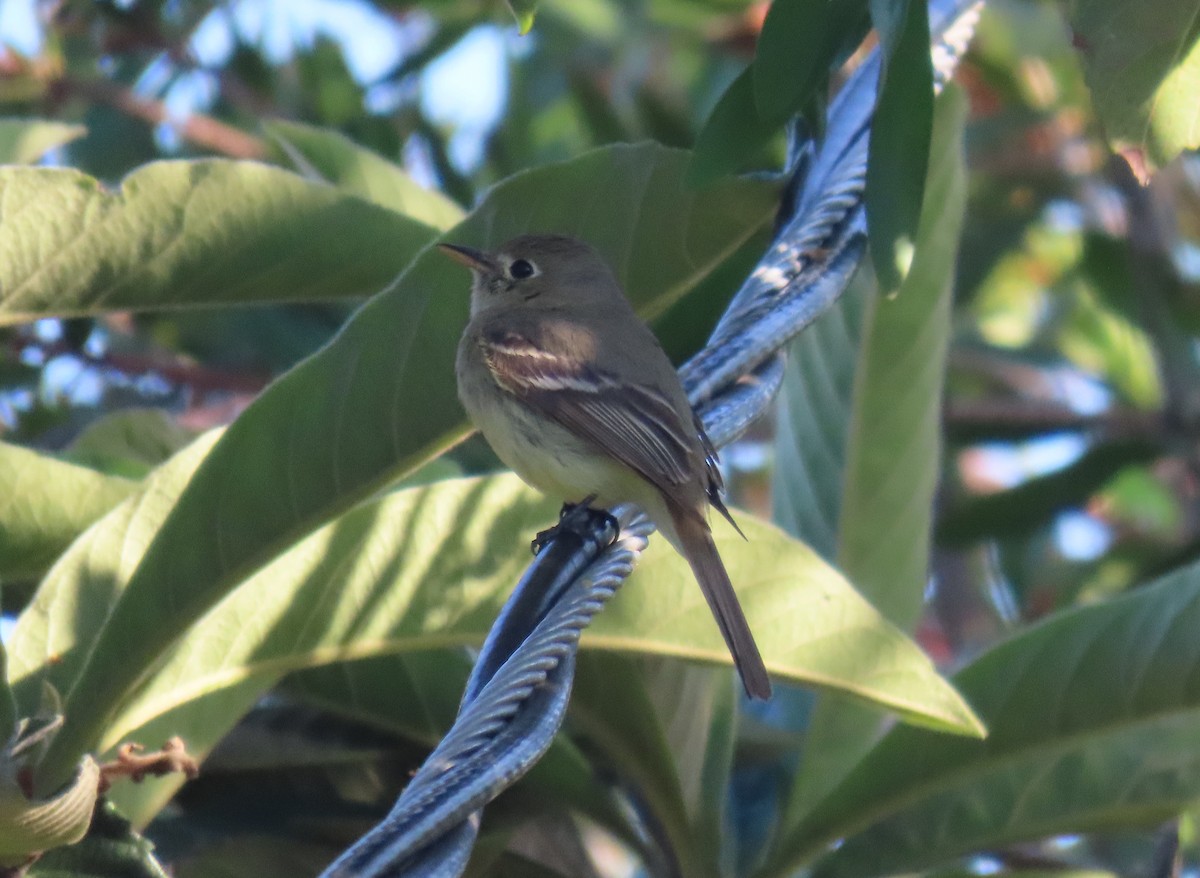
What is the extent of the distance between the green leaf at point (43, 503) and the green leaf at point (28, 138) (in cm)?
80

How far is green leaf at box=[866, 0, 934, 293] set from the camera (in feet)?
7.44

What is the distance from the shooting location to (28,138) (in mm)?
3262

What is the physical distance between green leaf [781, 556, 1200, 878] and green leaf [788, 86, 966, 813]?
1.98 ft

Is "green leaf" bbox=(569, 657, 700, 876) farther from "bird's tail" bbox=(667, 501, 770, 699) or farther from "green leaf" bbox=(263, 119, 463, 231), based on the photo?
"green leaf" bbox=(263, 119, 463, 231)

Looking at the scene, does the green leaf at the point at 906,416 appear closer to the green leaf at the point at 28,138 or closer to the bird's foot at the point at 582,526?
the bird's foot at the point at 582,526

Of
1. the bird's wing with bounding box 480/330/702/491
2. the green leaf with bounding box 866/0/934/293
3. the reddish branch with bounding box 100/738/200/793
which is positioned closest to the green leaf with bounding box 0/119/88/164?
the bird's wing with bounding box 480/330/702/491

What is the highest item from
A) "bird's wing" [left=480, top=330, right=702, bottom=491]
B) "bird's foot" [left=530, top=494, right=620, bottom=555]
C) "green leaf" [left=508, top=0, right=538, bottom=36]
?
"green leaf" [left=508, top=0, right=538, bottom=36]

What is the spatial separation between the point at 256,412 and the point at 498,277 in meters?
2.05

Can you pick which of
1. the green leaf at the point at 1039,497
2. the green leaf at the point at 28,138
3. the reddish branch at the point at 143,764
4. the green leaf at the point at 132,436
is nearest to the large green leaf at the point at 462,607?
the reddish branch at the point at 143,764

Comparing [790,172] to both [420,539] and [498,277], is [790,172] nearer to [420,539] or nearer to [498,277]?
[420,539]

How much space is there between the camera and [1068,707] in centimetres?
284

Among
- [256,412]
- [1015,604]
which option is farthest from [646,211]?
[1015,604]

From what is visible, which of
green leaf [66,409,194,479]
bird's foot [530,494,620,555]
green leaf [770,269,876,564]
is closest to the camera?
bird's foot [530,494,620,555]

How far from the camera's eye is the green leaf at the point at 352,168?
369 cm
